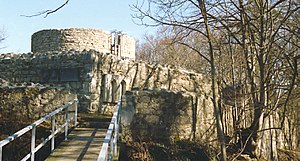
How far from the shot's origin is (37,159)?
233 inches

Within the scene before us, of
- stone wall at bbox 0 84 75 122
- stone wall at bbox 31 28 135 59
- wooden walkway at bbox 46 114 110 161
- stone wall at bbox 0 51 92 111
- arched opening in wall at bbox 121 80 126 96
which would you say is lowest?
wooden walkway at bbox 46 114 110 161

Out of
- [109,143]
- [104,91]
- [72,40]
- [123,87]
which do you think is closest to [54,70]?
[104,91]

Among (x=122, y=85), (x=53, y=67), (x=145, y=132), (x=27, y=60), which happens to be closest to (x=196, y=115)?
(x=145, y=132)

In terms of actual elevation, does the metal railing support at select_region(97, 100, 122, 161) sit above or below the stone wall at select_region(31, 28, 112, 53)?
below

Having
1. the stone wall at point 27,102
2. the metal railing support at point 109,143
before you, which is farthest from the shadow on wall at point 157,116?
the stone wall at point 27,102

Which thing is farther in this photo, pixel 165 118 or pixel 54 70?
pixel 54 70

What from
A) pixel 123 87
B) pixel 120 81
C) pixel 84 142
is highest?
pixel 120 81

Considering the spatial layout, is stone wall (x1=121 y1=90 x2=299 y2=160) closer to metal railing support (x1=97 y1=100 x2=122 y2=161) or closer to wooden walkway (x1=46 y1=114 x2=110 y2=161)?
wooden walkway (x1=46 y1=114 x2=110 y2=161)

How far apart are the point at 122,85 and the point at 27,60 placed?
3.52 m

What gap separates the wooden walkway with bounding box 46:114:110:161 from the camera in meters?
4.85

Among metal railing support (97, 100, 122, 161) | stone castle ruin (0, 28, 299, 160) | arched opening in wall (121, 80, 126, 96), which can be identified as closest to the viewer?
metal railing support (97, 100, 122, 161)

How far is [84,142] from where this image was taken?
18.6 ft

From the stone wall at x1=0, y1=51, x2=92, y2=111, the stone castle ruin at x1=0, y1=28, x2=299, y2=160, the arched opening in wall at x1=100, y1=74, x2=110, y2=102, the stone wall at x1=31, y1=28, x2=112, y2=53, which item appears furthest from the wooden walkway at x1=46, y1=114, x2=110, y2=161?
the stone wall at x1=31, y1=28, x2=112, y2=53

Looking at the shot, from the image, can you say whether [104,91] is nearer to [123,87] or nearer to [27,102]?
[123,87]
